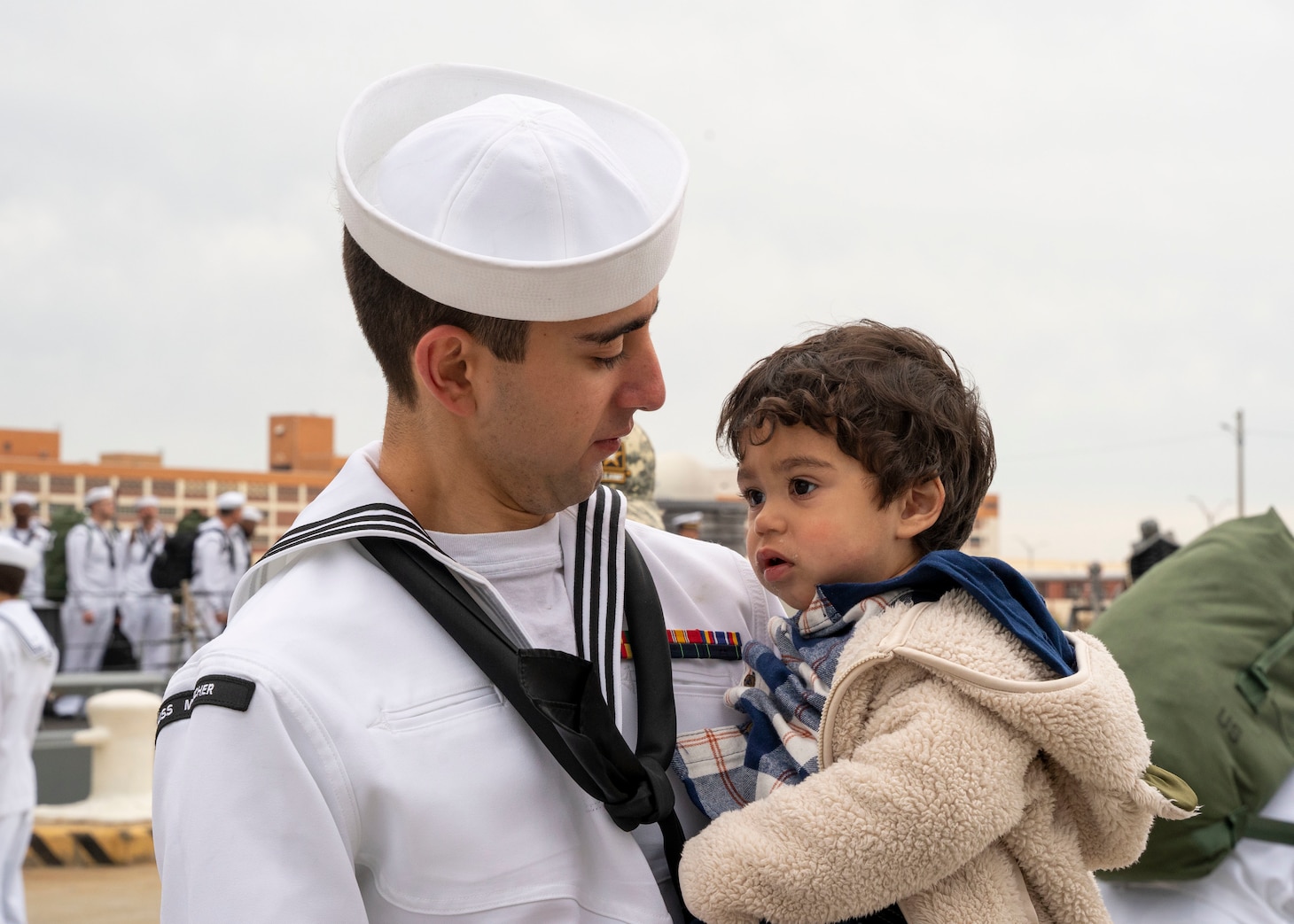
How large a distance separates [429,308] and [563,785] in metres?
0.70

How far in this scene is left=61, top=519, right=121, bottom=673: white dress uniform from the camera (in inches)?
609

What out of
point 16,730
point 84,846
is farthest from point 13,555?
point 84,846

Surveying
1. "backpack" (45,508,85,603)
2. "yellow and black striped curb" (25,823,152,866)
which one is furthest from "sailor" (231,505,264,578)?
"yellow and black striped curb" (25,823,152,866)

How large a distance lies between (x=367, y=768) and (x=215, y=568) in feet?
47.5

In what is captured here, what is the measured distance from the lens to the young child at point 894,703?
5.87ft

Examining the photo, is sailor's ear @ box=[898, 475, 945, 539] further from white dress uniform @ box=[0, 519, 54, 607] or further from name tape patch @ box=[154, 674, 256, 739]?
white dress uniform @ box=[0, 519, 54, 607]

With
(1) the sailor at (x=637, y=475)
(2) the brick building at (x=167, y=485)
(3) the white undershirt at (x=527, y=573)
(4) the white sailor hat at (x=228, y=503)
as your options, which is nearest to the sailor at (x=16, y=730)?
(1) the sailor at (x=637, y=475)

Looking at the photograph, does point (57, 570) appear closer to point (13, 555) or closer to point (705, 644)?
point (13, 555)

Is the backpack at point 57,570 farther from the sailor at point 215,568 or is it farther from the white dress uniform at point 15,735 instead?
the white dress uniform at point 15,735

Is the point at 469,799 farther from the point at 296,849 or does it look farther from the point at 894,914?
the point at 894,914

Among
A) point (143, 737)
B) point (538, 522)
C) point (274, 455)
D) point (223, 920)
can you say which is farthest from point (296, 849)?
point (274, 455)

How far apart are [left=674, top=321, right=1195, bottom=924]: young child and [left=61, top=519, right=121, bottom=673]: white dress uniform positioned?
14.8 m

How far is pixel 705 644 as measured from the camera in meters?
2.21

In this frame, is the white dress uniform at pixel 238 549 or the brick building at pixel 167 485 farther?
the brick building at pixel 167 485
